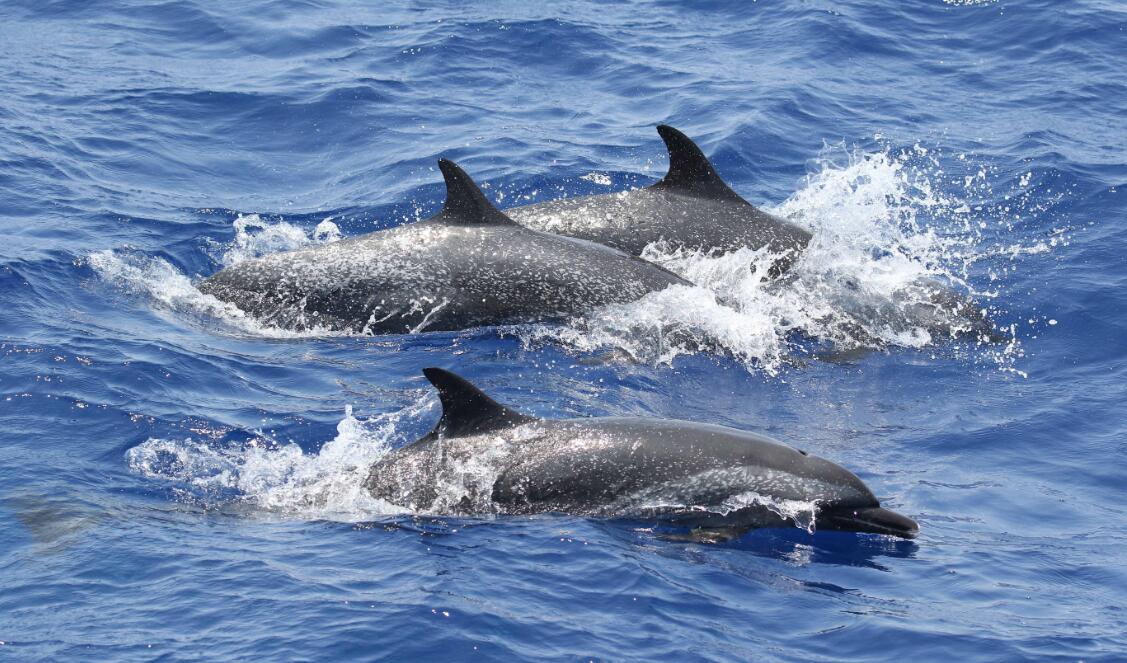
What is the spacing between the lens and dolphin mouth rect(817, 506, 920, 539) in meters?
10.2

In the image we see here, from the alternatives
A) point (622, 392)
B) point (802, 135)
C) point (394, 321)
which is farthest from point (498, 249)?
point (802, 135)

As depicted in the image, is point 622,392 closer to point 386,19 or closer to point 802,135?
point 802,135

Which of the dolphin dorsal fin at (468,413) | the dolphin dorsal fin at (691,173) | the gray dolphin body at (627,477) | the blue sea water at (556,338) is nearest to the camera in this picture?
the blue sea water at (556,338)

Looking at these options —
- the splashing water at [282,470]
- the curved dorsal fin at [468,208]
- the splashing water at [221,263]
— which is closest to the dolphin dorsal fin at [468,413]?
the splashing water at [282,470]

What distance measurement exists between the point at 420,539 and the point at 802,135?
13530 millimetres

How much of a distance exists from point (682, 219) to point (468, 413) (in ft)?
20.8

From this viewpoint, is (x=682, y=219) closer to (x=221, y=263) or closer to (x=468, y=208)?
(x=468, y=208)

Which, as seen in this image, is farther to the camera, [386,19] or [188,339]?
[386,19]

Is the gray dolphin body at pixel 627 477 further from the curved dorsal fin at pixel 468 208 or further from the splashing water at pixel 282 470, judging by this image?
the curved dorsal fin at pixel 468 208

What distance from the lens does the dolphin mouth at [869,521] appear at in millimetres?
10242

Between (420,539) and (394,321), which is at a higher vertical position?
(394,321)

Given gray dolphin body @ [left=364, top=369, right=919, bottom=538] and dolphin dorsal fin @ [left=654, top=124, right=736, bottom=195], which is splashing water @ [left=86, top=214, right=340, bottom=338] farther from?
gray dolphin body @ [left=364, top=369, right=919, bottom=538]

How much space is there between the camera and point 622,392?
13195mm

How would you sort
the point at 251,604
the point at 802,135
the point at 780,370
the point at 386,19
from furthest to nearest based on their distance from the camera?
1. the point at 386,19
2. the point at 802,135
3. the point at 780,370
4. the point at 251,604
